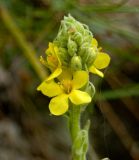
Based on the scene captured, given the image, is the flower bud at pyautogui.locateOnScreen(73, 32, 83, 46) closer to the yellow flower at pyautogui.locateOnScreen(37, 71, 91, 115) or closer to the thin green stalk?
the yellow flower at pyautogui.locateOnScreen(37, 71, 91, 115)

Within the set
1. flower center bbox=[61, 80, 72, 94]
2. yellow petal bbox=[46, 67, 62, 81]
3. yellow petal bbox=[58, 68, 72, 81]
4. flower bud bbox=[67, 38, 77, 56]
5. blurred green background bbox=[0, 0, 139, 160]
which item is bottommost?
blurred green background bbox=[0, 0, 139, 160]

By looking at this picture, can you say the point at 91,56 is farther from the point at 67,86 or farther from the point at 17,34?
the point at 17,34

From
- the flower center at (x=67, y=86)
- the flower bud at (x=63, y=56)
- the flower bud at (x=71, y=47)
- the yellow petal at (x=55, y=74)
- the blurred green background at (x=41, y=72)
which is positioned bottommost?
the blurred green background at (x=41, y=72)

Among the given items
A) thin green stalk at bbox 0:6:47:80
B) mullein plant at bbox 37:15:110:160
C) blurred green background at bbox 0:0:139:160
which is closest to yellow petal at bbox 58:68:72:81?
mullein plant at bbox 37:15:110:160

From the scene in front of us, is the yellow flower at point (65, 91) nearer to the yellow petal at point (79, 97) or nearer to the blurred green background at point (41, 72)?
the yellow petal at point (79, 97)

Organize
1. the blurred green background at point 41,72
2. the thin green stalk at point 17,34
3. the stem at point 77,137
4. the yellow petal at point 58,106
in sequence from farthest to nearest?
1. the thin green stalk at point 17,34
2. the blurred green background at point 41,72
3. the stem at point 77,137
4. the yellow petal at point 58,106

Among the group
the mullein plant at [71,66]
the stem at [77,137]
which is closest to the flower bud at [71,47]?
the mullein plant at [71,66]

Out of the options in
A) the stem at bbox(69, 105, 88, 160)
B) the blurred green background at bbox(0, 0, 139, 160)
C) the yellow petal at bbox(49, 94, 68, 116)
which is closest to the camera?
the yellow petal at bbox(49, 94, 68, 116)
